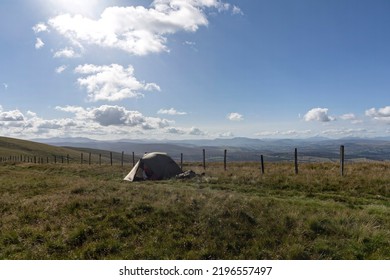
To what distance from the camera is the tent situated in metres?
28.3

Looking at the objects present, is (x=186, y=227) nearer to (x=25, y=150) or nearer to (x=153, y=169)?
(x=153, y=169)

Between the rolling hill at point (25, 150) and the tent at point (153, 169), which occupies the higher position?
the tent at point (153, 169)

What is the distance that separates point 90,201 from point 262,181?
13.0 m

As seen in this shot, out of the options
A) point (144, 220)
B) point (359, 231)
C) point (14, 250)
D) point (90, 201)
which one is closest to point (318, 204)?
point (359, 231)

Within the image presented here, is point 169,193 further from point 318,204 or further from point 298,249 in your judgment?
point 298,249

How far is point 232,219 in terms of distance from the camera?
11781 mm

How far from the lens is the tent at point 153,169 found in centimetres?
2828

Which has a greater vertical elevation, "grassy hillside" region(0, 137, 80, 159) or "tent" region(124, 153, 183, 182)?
"tent" region(124, 153, 183, 182)

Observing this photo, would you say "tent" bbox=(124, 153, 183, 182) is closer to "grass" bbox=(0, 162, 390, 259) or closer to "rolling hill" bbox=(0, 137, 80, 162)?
"grass" bbox=(0, 162, 390, 259)

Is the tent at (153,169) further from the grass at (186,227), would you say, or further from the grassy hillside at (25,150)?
the grassy hillside at (25,150)

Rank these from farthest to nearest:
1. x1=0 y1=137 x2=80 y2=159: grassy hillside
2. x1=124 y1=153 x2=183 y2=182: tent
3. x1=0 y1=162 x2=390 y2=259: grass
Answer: x1=0 y1=137 x2=80 y2=159: grassy hillside < x1=124 y1=153 x2=183 y2=182: tent < x1=0 y1=162 x2=390 y2=259: grass

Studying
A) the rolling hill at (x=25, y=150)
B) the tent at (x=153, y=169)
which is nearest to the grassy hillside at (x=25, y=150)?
the rolling hill at (x=25, y=150)

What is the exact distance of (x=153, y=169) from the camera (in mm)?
29172

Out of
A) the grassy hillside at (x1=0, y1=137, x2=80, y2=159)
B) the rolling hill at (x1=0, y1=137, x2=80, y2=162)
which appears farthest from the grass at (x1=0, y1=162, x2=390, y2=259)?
the rolling hill at (x1=0, y1=137, x2=80, y2=162)
